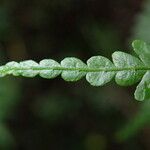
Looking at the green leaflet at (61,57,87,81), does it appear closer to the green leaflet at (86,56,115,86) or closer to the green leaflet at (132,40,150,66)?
the green leaflet at (86,56,115,86)

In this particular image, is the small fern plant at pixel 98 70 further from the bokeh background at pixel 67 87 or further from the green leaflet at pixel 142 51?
the bokeh background at pixel 67 87

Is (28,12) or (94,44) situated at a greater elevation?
(28,12)

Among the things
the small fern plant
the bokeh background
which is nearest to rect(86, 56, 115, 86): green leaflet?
the small fern plant

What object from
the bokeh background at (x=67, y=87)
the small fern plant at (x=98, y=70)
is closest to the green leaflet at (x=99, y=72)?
the small fern plant at (x=98, y=70)

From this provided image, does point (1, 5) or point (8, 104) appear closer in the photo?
point (8, 104)

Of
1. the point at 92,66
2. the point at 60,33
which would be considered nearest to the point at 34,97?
the point at 60,33

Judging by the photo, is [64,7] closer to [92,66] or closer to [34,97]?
[34,97]

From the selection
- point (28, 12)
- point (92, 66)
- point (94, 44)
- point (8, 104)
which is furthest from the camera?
point (28, 12)

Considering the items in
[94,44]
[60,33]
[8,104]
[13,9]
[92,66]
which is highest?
[13,9]
